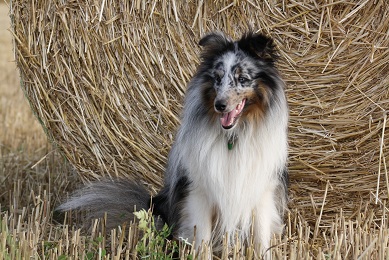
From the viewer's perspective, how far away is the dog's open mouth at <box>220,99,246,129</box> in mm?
3842

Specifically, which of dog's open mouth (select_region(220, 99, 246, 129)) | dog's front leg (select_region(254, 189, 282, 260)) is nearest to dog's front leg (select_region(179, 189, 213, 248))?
dog's front leg (select_region(254, 189, 282, 260))

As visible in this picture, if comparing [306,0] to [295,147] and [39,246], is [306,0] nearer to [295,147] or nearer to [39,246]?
[295,147]

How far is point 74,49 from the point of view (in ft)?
15.9

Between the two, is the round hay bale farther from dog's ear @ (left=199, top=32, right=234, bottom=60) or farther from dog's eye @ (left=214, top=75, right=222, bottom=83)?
dog's eye @ (left=214, top=75, right=222, bottom=83)

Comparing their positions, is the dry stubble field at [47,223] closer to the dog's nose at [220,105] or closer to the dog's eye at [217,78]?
the dog's nose at [220,105]

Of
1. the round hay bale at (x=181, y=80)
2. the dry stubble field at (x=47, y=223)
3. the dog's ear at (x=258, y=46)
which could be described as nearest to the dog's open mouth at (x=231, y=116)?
the dog's ear at (x=258, y=46)

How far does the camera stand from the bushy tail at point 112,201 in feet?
15.0

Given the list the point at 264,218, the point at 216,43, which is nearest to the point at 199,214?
the point at 264,218

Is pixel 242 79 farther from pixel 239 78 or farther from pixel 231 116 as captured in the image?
pixel 231 116

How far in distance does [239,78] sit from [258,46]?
0.70 feet

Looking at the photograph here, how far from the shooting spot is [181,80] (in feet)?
15.7

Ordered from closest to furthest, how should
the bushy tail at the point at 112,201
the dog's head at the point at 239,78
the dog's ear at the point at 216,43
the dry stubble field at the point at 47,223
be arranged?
1. the dry stubble field at the point at 47,223
2. the dog's head at the point at 239,78
3. the dog's ear at the point at 216,43
4. the bushy tail at the point at 112,201

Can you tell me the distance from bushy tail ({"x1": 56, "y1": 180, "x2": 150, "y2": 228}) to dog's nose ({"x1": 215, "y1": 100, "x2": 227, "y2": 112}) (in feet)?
3.51

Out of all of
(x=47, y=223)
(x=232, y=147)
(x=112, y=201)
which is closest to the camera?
(x=232, y=147)
